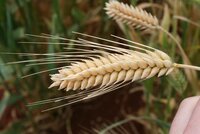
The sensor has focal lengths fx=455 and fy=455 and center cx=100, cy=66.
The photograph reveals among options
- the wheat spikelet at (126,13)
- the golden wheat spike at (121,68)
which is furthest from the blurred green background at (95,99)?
the golden wheat spike at (121,68)

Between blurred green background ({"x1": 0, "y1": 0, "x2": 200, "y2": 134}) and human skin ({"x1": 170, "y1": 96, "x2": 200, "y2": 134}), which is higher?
human skin ({"x1": 170, "y1": 96, "x2": 200, "y2": 134})

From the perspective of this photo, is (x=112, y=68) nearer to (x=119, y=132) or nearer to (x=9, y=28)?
(x=9, y=28)

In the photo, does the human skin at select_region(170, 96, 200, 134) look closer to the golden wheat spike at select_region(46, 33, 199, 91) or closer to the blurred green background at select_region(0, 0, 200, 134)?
the golden wheat spike at select_region(46, 33, 199, 91)

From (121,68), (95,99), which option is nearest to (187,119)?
(121,68)

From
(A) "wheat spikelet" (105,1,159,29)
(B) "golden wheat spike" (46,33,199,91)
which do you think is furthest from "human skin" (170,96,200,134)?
(A) "wheat spikelet" (105,1,159,29)

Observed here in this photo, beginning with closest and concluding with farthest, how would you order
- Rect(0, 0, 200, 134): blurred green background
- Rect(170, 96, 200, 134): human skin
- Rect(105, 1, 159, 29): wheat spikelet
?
Rect(170, 96, 200, 134): human skin, Rect(105, 1, 159, 29): wheat spikelet, Rect(0, 0, 200, 134): blurred green background

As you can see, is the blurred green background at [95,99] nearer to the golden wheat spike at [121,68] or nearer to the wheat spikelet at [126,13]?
the wheat spikelet at [126,13]
